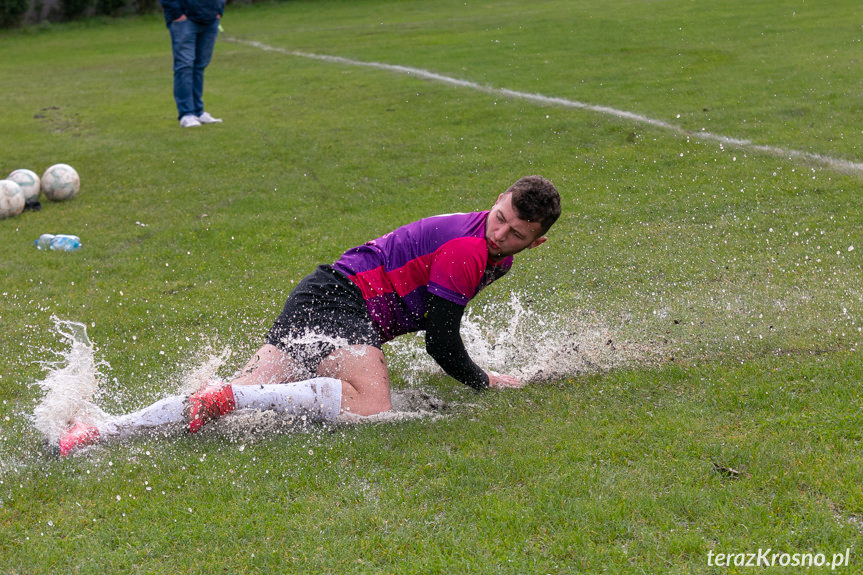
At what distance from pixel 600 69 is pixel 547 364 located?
10335 millimetres

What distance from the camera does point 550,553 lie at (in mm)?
2926

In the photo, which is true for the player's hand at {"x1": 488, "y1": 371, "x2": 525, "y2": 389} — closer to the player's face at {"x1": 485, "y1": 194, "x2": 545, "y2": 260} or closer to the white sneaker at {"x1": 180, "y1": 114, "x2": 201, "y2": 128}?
the player's face at {"x1": 485, "y1": 194, "x2": 545, "y2": 260}

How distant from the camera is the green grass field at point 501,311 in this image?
3.12m

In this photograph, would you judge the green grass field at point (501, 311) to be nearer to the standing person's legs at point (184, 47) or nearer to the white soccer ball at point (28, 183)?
the white soccer ball at point (28, 183)

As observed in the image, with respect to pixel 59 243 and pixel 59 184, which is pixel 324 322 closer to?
pixel 59 243

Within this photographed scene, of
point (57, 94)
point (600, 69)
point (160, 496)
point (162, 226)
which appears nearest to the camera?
point (160, 496)

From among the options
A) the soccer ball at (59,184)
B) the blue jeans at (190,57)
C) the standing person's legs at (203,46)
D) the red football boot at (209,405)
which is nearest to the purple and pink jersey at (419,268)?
the red football boot at (209,405)

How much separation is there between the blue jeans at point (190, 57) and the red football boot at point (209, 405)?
884cm

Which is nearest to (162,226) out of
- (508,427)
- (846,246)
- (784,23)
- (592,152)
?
(592,152)

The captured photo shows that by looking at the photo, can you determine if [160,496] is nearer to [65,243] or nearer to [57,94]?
[65,243]

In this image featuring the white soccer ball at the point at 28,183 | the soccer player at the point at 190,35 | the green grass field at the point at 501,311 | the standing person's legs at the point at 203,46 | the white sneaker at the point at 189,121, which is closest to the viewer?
the green grass field at the point at 501,311

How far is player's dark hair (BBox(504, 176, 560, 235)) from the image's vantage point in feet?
12.9

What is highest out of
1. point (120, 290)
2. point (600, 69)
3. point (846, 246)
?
point (600, 69)

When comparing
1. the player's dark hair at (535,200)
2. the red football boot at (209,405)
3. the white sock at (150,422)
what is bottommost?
the white sock at (150,422)
